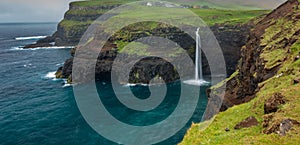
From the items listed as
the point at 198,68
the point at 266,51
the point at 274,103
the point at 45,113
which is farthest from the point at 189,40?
the point at 274,103

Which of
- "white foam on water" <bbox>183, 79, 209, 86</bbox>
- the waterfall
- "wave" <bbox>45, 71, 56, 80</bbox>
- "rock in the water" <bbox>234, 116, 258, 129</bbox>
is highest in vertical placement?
"rock in the water" <bbox>234, 116, 258, 129</bbox>

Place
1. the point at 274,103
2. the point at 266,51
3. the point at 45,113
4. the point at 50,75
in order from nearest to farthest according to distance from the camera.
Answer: the point at 274,103 → the point at 266,51 → the point at 45,113 → the point at 50,75

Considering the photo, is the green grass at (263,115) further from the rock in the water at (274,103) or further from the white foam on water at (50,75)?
the white foam on water at (50,75)

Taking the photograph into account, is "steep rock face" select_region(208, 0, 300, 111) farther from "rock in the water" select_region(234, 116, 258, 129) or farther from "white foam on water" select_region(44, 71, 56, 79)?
"white foam on water" select_region(44, 71, 56, 79)

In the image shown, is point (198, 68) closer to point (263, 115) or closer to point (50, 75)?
point (50, 75)

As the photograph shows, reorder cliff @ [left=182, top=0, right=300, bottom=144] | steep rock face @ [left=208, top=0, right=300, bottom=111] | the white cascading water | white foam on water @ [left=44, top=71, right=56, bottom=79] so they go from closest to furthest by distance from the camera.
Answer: cliff @ [left=182, top=0, right=300, bottom=144] → steep rock face @ [left=208, top=0, right=300, bottom=111] → the white cascading water → white foam on water @ [left=44, top=71, right=56, bottom=79]

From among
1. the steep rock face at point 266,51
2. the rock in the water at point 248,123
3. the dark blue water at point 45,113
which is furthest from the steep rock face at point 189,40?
the rock in the water at point 248,123

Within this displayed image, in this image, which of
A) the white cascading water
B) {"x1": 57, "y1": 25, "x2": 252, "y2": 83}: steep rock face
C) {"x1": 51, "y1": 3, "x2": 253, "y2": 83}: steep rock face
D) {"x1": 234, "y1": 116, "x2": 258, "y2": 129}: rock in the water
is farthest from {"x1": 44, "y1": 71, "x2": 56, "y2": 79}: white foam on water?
{"x1": 234, "y1": 116, "x2": 258, "y2": 129}: rock in the water
